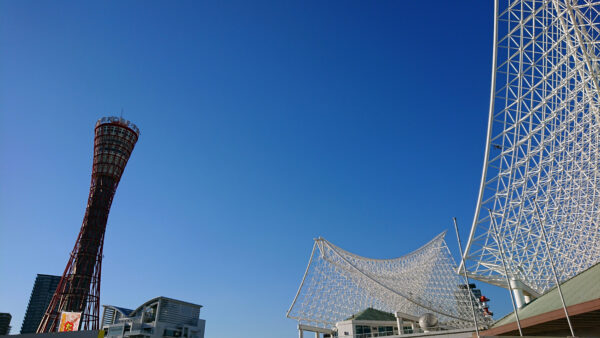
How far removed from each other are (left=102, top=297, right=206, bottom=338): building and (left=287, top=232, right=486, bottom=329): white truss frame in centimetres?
2409

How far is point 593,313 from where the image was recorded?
18375 millimetres

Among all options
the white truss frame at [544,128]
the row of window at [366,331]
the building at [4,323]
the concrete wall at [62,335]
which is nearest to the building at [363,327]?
the row of window at [366,331]

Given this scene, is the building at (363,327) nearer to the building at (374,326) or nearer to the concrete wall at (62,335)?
the building at (374,326)

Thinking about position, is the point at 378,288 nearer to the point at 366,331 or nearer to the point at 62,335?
the point at 366,331

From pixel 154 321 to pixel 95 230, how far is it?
17797 mm

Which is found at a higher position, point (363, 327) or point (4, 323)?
point (4, 323)

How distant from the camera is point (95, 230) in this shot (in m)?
56.5

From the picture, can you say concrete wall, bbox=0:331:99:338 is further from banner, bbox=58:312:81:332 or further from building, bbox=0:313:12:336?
building, bbox=0:313:12:336

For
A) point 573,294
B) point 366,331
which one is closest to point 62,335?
point 573,294

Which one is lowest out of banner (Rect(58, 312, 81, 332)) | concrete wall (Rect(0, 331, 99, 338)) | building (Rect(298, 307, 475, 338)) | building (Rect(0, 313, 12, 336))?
concrete wall (Rect(0, 331, 99, 338))

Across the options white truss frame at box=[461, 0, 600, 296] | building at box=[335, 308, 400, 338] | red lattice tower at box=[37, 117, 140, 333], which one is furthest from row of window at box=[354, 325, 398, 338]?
red lattice tower at box=[37, 117, 140, 333]

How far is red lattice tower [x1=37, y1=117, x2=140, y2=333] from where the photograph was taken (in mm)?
53031

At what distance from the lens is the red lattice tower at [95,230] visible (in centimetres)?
5303

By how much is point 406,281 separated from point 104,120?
5630 centimetres
